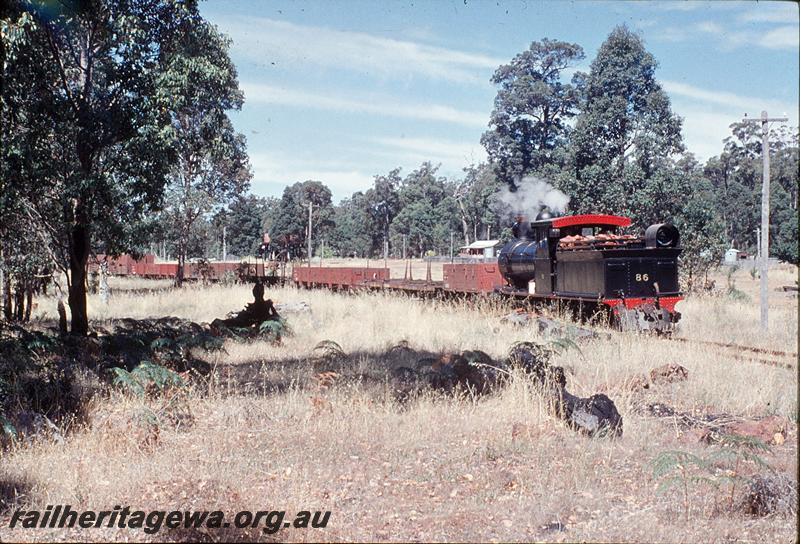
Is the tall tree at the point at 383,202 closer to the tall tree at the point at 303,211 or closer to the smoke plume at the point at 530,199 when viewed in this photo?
the tall tree at the point at 303,211

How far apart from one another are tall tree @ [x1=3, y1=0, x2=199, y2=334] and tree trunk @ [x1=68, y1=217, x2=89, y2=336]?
0.02 meters

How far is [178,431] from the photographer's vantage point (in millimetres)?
6250

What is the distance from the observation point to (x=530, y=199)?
3491 cm

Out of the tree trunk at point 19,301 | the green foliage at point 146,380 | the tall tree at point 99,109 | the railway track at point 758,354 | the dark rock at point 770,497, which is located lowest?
the dark rock at point 770,497

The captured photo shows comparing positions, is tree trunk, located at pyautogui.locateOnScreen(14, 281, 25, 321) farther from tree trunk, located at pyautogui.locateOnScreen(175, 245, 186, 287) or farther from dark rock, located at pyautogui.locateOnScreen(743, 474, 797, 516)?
dark rock, located at pyautogui.locateOnScreen(743, 474, 797, 516)

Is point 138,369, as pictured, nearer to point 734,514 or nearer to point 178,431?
point 178,431

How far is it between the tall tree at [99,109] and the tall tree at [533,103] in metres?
28.8

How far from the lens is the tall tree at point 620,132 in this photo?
2361 centimetres

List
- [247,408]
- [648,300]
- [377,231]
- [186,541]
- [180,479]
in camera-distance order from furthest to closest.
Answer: [377,231] < [648,300] < [247,408] < [180,479] < [186,541]

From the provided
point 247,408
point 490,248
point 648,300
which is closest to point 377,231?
point 490,248

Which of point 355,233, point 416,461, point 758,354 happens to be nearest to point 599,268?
point 758,354

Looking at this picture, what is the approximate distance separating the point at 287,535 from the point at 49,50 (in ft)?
30.7

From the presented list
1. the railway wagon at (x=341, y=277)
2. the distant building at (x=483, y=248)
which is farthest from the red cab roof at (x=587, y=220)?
the distant building at (x=483, y=248)

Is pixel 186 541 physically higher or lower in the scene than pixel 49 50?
lower
